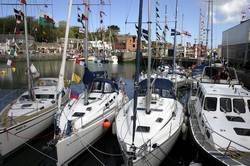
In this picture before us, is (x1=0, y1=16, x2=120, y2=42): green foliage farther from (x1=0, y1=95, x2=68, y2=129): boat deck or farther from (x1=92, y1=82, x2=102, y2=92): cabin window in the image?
(x1=0, y1=95, x2=68, y2=129): boat deck

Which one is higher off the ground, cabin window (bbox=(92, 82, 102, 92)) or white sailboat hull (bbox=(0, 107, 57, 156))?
cabin window (bbox=(92, 82, 102, 92))

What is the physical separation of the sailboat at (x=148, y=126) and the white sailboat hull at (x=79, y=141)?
126cm

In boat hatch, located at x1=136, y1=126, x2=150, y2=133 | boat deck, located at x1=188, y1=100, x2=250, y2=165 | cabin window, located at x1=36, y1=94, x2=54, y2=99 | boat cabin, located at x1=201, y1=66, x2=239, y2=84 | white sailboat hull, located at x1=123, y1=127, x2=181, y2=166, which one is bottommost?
white sailboat hull, located at x1=123, y1=127, x2=181, y2=166

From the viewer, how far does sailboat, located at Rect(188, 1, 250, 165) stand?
10.4 m

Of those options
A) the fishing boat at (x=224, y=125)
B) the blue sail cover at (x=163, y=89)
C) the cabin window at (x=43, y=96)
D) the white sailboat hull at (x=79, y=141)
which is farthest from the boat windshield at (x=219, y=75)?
the cabin window at (x=43, y=96)

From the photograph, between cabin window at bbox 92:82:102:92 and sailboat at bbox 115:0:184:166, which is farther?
cabin window at bbox 92:82:102:92

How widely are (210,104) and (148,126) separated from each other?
3.63m

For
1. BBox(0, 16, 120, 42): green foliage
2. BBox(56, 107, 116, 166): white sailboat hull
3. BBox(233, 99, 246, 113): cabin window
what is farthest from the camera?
BBox(0, 16, 120, 42): green foliage

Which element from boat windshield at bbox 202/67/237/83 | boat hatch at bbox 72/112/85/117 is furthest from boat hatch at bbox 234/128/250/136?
boat hatch at bbox 72/112/85/117

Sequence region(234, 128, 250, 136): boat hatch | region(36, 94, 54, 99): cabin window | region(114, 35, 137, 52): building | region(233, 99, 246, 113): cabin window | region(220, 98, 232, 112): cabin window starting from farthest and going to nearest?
1. region(114, 35, 137, 52): building
2. region(36, 94, 54, 99): cabin window
3. region(220, 98, 232, 112): cabin window
4. region(233, 99, 246, 113): cabin window
5. region(234, 128, 250, 136): boat hatch

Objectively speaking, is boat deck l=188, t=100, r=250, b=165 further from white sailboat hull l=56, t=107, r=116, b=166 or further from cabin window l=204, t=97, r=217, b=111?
white sailboat hull l=56, t=107, r=116, b=166

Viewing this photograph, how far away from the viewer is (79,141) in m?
13.1

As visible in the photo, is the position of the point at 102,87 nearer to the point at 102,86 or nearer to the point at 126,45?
the point at 102,86

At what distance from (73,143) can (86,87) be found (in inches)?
176
